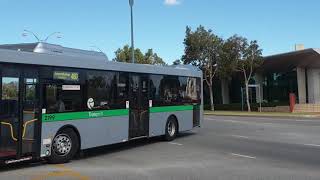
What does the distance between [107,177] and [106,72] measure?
190 inches

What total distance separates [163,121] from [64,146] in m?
5.89

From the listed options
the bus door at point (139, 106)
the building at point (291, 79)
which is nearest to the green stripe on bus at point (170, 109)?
the bus door at point (139, 106)

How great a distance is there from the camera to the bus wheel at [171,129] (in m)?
19.2

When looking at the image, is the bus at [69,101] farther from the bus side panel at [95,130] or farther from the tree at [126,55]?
the tree at [126,55]

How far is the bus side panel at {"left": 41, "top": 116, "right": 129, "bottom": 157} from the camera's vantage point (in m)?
13.0

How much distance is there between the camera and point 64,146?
13.6m

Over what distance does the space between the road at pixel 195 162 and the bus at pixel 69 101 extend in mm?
563

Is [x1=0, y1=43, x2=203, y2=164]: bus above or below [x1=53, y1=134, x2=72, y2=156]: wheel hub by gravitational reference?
above

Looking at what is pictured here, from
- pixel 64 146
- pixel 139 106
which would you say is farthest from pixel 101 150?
pixel 64 146

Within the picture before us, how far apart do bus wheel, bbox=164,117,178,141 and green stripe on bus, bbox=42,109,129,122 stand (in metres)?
3.29

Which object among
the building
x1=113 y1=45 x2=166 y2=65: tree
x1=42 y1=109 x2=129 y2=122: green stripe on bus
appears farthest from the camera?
x1=113 y1=45 x2=166 y2=65: tree

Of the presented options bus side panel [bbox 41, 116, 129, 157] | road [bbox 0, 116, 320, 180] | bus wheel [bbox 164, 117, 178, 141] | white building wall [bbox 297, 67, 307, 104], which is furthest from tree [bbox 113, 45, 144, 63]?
bus side panel [bbox 41, 116, 129, 157]

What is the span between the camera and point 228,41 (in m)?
53.8

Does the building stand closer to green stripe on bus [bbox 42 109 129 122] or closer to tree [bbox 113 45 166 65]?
tree [bbox 113 45 166 65]
